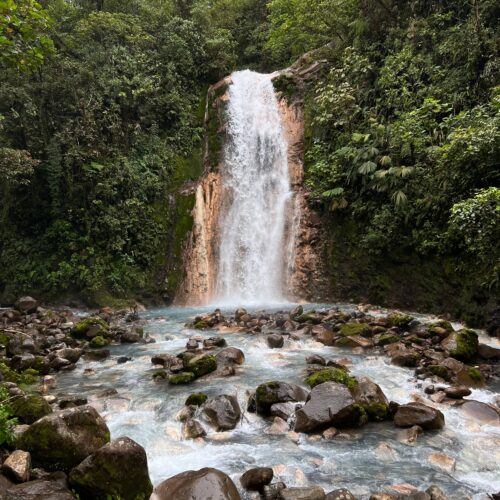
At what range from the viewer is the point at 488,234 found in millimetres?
9250

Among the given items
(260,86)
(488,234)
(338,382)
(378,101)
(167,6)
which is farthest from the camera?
(167,6)

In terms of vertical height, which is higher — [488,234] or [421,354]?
[488,234]

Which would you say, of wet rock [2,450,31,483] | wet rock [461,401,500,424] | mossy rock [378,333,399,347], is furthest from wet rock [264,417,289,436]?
mossy rock [378,333,399,347]

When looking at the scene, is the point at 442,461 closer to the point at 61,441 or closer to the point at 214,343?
the point at 61,441

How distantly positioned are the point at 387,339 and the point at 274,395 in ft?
13.6

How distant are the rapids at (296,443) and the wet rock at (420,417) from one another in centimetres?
12

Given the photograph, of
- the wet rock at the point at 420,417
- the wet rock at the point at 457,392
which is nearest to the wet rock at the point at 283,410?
the wet rock at the point at 420,417

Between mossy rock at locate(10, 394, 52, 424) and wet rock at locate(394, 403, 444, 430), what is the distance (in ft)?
15.9

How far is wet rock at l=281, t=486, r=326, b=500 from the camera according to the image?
13.5 feet

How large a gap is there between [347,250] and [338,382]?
924 cm

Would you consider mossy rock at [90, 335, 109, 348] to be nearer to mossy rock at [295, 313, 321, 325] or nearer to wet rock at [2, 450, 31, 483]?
mossy rock at [295, 313, 321, 325]

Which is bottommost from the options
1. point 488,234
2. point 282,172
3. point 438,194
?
point 488,234

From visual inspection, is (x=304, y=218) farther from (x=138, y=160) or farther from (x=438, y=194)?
(x=138, y=160)

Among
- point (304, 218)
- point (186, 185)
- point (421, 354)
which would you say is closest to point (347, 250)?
point (304, 218)
